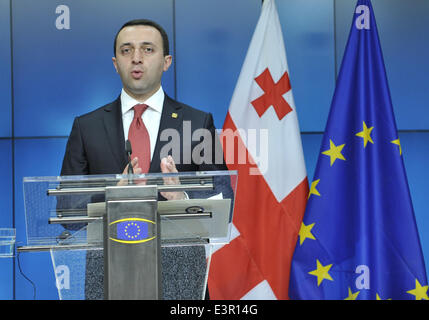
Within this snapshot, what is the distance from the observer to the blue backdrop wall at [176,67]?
157 inches

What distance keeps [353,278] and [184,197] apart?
82.8 inches

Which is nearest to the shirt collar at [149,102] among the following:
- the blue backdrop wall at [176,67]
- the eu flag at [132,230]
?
the eu flag at [132,230]

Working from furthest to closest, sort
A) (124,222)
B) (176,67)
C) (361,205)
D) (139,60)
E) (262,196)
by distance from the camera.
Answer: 1. (176,67)
2. (262,196)
3. (361,205)
4. (139,60)
5. (124,222)

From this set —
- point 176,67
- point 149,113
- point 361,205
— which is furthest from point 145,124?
point 176,67

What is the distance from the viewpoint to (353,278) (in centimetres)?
341

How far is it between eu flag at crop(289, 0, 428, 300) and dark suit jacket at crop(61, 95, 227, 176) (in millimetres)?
1213

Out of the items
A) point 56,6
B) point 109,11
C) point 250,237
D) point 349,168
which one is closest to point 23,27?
point 56,6

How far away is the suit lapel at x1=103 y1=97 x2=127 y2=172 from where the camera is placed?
2424 millimetres

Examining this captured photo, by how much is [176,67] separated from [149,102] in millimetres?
1591

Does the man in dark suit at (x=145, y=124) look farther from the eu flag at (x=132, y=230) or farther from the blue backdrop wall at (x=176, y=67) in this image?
the blue backdrop wall at (x=176, y=67)

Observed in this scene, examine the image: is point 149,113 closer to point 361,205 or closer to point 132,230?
point 132,230

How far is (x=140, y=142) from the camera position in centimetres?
241

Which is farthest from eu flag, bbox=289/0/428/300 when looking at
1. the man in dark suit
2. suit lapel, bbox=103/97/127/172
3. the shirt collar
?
suit lapel, bbox=103/97/127/172
